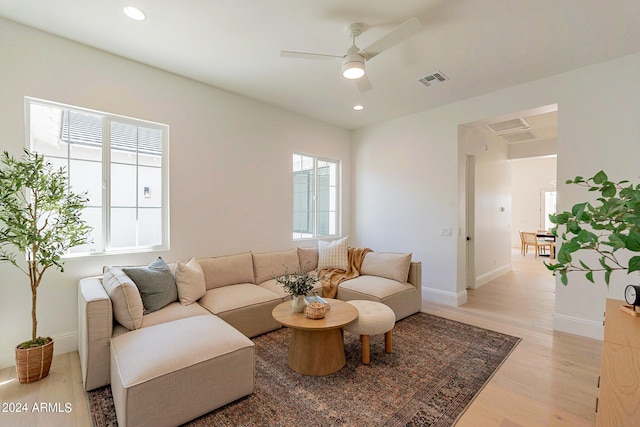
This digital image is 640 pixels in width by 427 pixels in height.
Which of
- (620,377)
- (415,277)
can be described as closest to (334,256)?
(415,277)

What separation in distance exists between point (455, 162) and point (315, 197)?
2309 millimetres

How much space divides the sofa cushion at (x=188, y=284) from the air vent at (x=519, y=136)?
6061 millimetres

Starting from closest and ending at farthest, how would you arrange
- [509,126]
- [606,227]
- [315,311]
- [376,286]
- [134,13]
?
[606,227], [134,13], [315,311], [376,286], [509,126]

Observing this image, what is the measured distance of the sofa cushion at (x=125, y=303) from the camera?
2.25 m

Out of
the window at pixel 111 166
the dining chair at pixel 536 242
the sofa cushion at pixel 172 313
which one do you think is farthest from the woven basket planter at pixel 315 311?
the dining chair at pixel 536 242

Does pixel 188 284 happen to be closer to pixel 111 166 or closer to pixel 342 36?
pixel 111 166

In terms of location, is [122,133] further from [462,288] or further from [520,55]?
[462,288]

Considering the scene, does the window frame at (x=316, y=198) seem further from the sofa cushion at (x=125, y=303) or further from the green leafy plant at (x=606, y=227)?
the green leafy plant at (x=606, y=227)

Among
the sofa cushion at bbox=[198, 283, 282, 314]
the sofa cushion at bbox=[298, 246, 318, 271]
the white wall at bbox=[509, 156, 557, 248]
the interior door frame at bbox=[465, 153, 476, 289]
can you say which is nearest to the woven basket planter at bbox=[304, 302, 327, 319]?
the sofa cushion at bbox=[198, 283, 282, 314]

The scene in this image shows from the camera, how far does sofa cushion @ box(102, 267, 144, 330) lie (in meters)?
2.25

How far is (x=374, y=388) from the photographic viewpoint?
2203 millimetres

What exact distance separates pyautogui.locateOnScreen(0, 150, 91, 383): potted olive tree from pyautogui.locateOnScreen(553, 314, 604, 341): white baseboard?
499 cm

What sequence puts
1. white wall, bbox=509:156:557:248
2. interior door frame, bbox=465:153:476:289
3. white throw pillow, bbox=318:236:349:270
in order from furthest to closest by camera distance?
white wall, bbox=509:156:557:248
interior door frame, bbox=465:153:476:289
white throw pillow, bbox=318:236:349:270

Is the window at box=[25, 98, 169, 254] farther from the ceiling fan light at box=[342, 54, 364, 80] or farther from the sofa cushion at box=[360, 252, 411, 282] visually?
the sofa cushion at box=[360, 252, 411, 282]
